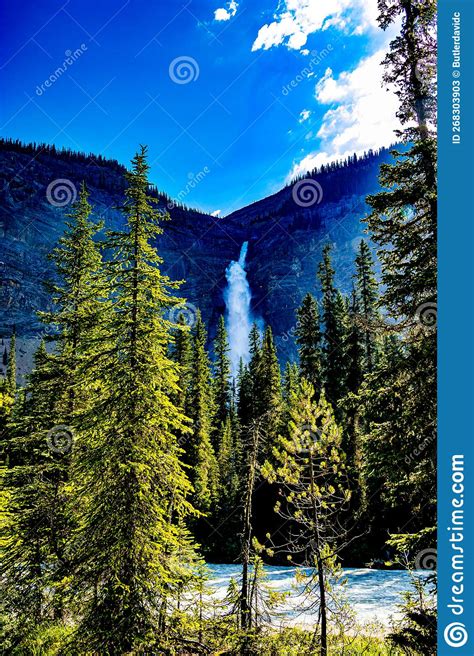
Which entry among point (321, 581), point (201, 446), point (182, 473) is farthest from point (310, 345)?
point (321, 581)

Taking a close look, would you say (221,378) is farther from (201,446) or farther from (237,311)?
(237,311)

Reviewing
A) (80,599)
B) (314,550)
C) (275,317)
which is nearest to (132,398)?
(80,599)

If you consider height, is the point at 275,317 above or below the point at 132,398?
above

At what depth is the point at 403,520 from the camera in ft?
82.4

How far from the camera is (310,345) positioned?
31859mm

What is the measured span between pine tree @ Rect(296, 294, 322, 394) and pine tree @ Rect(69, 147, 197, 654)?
23.2 metres

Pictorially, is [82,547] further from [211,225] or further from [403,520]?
[211,225]

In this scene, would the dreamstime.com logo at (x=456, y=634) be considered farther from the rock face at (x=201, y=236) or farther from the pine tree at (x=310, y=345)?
the rock face at (x=201, y=236)

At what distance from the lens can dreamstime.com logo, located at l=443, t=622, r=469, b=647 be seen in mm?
4098

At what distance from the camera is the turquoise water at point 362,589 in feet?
48.2

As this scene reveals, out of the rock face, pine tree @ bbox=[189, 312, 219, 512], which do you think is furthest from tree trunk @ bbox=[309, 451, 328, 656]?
the rock face

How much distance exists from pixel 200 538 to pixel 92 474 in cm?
2705
